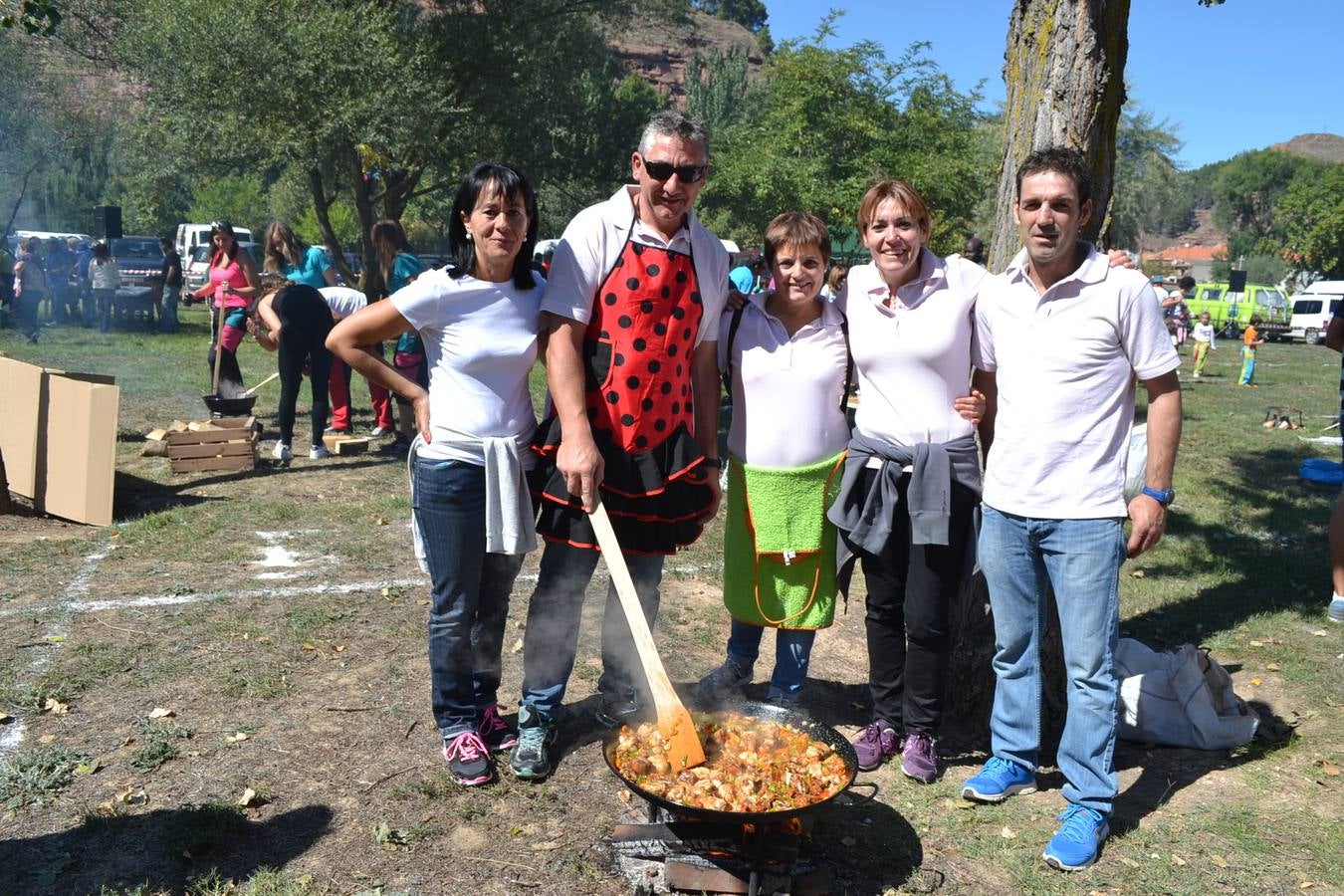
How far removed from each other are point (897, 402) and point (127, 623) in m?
3.71

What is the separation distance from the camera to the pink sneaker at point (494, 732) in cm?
349

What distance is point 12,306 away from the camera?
1830cm

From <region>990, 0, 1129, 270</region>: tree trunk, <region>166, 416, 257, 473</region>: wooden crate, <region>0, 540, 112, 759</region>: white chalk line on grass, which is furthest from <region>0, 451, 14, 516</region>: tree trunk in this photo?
<region>990, 0, 1129, 270</region>: tree trunk

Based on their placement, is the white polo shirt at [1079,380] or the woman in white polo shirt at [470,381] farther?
the woman in white polo shirt at [470,381]

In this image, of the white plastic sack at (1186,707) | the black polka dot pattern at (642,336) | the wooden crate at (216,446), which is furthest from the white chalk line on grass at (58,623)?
the white plastic sack at (1186,707)

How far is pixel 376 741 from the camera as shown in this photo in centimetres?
361

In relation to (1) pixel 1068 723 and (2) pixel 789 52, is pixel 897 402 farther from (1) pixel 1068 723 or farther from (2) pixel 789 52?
(2) pixel 789 52

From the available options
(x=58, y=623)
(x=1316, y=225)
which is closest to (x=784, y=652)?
(x=58, y=623)

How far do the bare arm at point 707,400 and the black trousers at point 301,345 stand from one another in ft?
17.3

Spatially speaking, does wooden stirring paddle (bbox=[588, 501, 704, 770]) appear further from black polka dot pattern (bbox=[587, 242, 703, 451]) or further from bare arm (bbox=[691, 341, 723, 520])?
bare arm (bbox=[691, 341, 723, 520])

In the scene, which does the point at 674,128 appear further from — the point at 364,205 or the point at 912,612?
the point at 364,205

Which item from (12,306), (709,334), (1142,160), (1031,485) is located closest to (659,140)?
(709,334)

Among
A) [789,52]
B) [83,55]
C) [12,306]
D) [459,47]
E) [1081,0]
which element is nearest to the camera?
[1081,0]

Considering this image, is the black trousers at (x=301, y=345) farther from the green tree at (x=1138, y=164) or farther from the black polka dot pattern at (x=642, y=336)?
the green tree at (x=1138, y=164)
